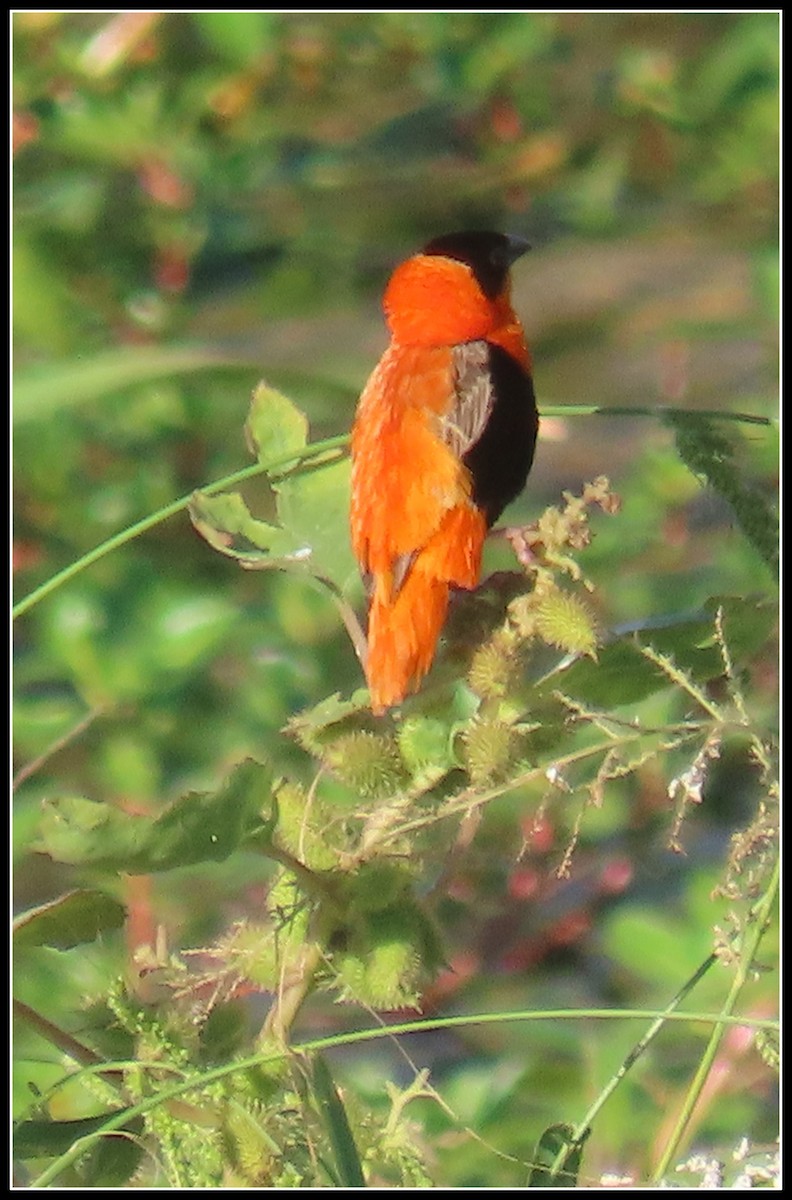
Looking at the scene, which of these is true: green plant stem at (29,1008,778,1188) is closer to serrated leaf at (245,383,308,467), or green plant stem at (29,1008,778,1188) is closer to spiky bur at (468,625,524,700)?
spiky bur at (468,625,524,700)

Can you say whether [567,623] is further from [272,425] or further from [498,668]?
[272,425]

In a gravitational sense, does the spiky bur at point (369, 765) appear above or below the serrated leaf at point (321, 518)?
below

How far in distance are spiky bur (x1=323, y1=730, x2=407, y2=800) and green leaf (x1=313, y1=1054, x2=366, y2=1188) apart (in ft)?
0.49

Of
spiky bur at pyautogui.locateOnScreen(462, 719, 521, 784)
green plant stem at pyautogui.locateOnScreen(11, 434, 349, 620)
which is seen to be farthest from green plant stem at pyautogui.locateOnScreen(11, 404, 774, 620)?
spiky bur at pyautogui.locateOnScreen(462, 719, 521, 784)

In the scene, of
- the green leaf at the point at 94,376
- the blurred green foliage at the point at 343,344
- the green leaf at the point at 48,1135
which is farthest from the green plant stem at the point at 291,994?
the green leaf at the point at 94,376

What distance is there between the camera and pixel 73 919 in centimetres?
83

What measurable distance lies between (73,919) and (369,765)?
0.21m

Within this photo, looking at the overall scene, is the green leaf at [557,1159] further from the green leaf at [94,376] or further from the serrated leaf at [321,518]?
the green leaf at [94,376]

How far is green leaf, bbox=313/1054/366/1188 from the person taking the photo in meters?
0.73

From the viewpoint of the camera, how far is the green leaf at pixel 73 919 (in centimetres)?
82

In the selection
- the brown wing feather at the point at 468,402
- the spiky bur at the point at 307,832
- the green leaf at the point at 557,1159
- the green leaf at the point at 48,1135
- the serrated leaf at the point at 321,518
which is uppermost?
the brown wing feather at the point at 468,402

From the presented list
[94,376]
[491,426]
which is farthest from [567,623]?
[94,376]

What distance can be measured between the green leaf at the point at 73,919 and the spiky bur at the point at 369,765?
163mm

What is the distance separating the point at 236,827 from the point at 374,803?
0.09 meters
